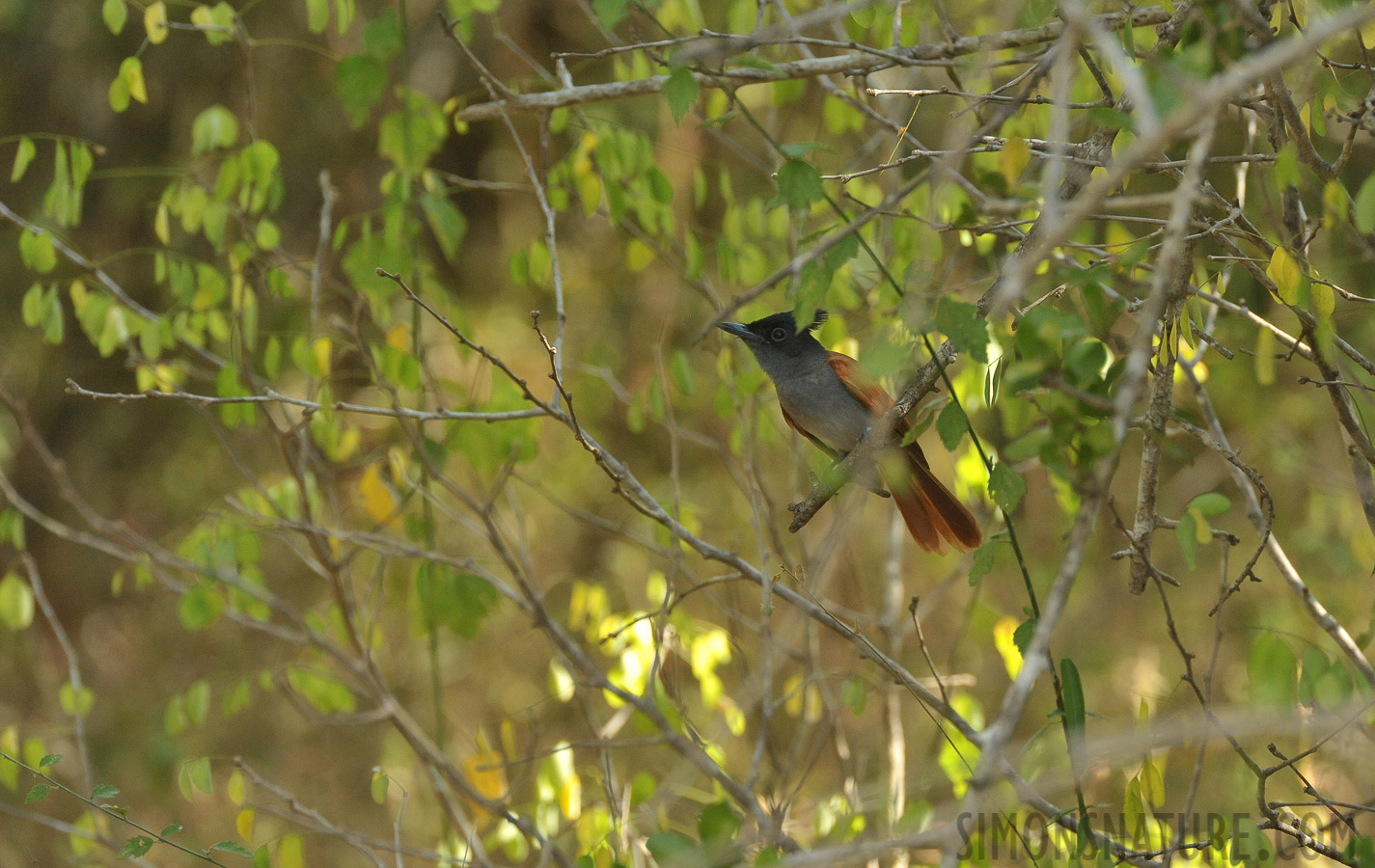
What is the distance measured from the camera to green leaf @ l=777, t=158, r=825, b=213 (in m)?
1.67

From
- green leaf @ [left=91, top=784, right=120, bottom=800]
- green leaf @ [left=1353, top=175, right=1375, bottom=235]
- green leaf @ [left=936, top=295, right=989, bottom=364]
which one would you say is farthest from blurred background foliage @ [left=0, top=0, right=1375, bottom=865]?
green leaf @ [left=1353, top=175, right=1375, bottom=235]

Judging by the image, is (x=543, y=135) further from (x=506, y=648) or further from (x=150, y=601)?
(x=150, y=601)

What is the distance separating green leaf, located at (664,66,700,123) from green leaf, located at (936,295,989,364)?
0.58 metres

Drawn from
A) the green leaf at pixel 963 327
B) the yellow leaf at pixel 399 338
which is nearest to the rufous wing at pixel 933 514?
the yellow leaf at pixel 399 338

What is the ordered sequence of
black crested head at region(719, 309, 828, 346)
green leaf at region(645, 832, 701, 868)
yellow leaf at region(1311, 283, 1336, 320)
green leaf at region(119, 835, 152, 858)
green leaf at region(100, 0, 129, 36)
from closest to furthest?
green leaf at region(645, 832, 701, 868) → yellow leaf at region(1311, 283, 1336, 320) → green leaf at region(119, 835, 152, 858) → green leaf at region(100, 0, 129, 36) → black crested head at region(719, 309, 828, 346)

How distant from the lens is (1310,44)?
96 centimetres

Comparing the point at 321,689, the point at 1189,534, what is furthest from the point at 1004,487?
the point at 321,689

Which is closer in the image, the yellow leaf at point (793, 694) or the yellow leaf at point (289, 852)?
the yellow leaf at point (289, 852)

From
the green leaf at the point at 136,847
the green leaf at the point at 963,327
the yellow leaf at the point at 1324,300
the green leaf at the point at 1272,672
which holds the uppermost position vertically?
the yellow leaf at the point at 1324,300

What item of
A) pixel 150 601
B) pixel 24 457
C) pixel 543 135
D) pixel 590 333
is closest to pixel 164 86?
pixel 24 457

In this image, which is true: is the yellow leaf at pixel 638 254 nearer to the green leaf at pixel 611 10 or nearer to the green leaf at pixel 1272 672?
the green leaf at pixel 611 10

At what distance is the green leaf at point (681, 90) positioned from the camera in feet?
5.83

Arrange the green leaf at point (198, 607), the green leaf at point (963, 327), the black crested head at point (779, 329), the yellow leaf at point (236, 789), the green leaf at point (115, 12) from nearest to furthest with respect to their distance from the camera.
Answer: the green leaf at point (963, 327)
the green leaf at point (115, 12)
the yellow leaf at point (236, 789)
the green leaf at point (198, 607)
the black crested head at point (779, 329)

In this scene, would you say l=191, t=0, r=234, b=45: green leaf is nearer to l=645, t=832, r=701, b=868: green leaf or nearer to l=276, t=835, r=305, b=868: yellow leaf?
l=276, t=835, r=305, b=868: yellow leaf
